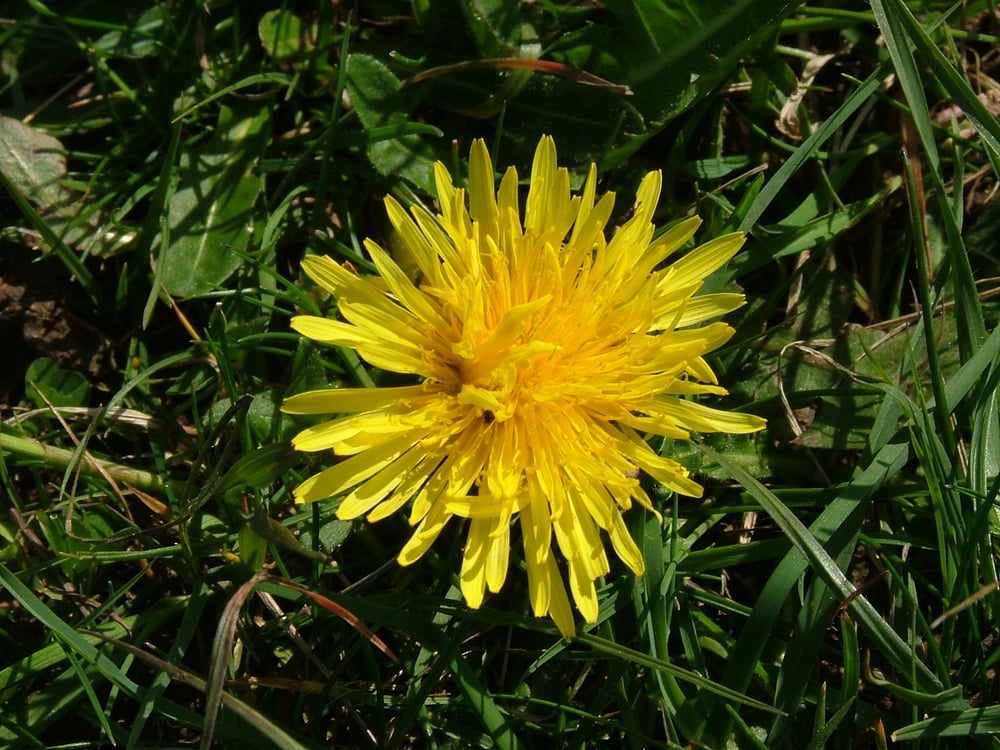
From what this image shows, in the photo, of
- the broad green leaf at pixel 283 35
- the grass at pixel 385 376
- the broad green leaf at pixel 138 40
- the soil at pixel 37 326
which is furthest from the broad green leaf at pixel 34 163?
the broad green leaf at pixel 283 35

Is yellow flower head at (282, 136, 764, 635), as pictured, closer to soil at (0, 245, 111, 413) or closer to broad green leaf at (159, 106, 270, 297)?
broad green leaf at (159, 106, 270, 297)

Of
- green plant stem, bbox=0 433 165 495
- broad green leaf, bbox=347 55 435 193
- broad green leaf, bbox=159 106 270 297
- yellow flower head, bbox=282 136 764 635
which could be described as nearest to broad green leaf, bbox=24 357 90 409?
green plant stem, bbox=0 433 165 495

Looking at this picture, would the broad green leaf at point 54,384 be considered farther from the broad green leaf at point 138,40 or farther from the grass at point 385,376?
the broad green leaf at point 138,40

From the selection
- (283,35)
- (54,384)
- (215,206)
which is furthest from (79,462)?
(283,35)

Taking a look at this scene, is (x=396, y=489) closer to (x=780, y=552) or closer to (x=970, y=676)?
(x=780, y=552)

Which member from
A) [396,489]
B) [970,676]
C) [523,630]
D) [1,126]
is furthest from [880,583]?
[1,126]

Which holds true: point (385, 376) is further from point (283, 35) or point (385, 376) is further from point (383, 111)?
point (283, 35)
